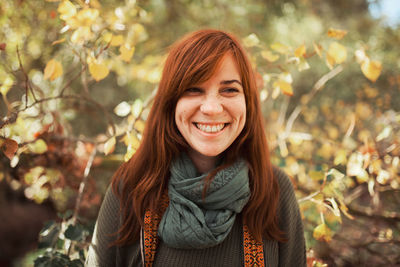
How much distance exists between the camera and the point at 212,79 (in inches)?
49.1

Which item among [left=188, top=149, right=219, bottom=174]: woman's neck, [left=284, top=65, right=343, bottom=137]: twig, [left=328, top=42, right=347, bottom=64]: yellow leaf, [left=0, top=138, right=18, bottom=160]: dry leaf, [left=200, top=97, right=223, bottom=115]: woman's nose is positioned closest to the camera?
[left=200, top=97, right=223, bottom=115]: woman's nose

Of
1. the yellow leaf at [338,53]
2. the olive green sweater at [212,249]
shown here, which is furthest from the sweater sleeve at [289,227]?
the yellow leaf at [338,53]

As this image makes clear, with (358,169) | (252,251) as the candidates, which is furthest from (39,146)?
(358,169)

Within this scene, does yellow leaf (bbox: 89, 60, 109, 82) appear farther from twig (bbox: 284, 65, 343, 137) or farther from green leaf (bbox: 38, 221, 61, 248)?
twig (bbox: 284, 65, 343, 137)

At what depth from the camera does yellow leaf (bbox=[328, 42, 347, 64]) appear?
1.62 metres

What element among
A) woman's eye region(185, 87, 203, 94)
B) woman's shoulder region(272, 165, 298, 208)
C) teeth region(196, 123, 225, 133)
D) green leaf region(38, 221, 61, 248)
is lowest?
green leaf region(38, 221, 61, 248)

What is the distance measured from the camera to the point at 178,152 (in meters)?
1.43

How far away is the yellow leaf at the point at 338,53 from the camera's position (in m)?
1.62

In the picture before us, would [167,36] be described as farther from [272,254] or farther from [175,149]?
[272,254]

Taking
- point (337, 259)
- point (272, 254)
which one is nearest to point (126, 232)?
point (272, 254)

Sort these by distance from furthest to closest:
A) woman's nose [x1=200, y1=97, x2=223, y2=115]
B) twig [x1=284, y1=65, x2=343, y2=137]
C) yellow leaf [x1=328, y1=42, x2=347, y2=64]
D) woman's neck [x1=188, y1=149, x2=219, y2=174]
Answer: twig [x1=284, y1=65, x2=343, y2=137], yellow leaf [x1=328, y1=42, x2=347, y2=64], woman's neck [x1=188, y1=149, x2=219, y2=174], woman's nose [x1=200, y1=97, x2=223, y2=115]

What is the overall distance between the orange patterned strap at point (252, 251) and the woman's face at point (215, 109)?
0.41 metres

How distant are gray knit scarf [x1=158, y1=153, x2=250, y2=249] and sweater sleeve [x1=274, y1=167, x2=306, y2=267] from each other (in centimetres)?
24

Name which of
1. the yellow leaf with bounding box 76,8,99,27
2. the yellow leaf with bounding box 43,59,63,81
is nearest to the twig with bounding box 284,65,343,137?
the yellow leaf with bounding box 76,8,99,27
